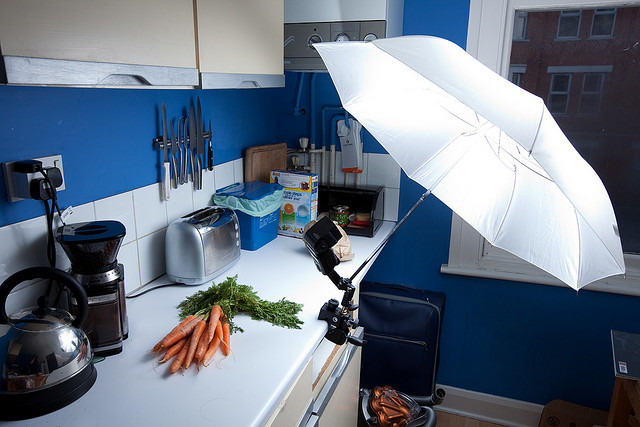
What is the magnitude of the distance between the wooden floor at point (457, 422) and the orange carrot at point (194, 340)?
1644 millimetres

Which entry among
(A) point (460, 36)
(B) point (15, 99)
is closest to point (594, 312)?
(A) point (460, 36)

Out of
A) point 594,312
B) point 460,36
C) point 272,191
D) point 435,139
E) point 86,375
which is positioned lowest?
point 594,312

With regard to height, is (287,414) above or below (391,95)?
below

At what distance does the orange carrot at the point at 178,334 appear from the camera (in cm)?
120

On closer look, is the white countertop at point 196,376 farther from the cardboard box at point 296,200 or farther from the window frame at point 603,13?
the window frame at point 603,13

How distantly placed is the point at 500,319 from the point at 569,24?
1362mm

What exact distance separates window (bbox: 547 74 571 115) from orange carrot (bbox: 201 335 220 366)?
5.65ft

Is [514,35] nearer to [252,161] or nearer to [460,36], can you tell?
[460,36]

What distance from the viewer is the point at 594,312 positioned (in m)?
2.18

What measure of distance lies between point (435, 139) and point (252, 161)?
104 centimetres

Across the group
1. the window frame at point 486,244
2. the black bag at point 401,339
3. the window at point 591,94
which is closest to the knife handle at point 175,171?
the black bag at point 401,339

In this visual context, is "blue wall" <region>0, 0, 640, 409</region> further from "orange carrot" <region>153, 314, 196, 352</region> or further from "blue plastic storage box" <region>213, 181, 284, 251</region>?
"orange carrot" <region>153, 314, 196, 352</region>

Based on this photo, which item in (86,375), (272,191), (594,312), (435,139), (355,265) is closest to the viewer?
(86,375)

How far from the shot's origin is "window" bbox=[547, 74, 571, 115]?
6.79ft
